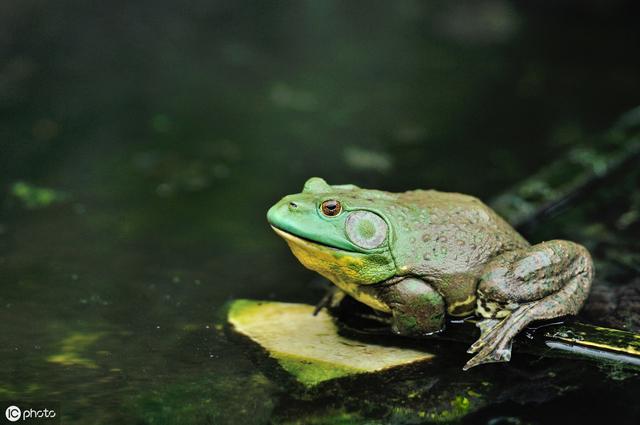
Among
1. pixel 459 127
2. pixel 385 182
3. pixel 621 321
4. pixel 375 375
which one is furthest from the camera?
pixel 459 127

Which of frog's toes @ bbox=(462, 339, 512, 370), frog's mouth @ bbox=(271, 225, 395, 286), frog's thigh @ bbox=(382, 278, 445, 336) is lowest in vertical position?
frog's toes @ bbox=(462, 339, 512, 370)

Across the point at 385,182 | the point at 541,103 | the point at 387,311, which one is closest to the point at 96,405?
the point at 387,311

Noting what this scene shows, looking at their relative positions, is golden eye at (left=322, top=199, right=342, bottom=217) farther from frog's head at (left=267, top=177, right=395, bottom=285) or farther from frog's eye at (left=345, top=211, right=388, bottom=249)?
frog's eye at (left=345, top=211, right=388, bottom=249)

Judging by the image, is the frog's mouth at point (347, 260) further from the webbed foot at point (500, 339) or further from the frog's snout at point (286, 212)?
the webbed foot at point (500, 339)

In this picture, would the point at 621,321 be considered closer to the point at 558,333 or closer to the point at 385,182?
the point at 558,333

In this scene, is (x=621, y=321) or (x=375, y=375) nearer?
(x=375, y=375)

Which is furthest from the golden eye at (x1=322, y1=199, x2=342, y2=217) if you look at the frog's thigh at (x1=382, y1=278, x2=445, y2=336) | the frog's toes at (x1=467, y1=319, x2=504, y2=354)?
the frog's toes at (x1=467, y1=319, x2=504, y2=354)

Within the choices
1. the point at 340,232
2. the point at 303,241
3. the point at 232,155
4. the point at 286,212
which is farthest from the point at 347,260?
the point at 232,155

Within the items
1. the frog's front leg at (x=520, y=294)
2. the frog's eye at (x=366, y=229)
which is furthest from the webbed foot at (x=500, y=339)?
the frog's eye at (x=366, y=229)
